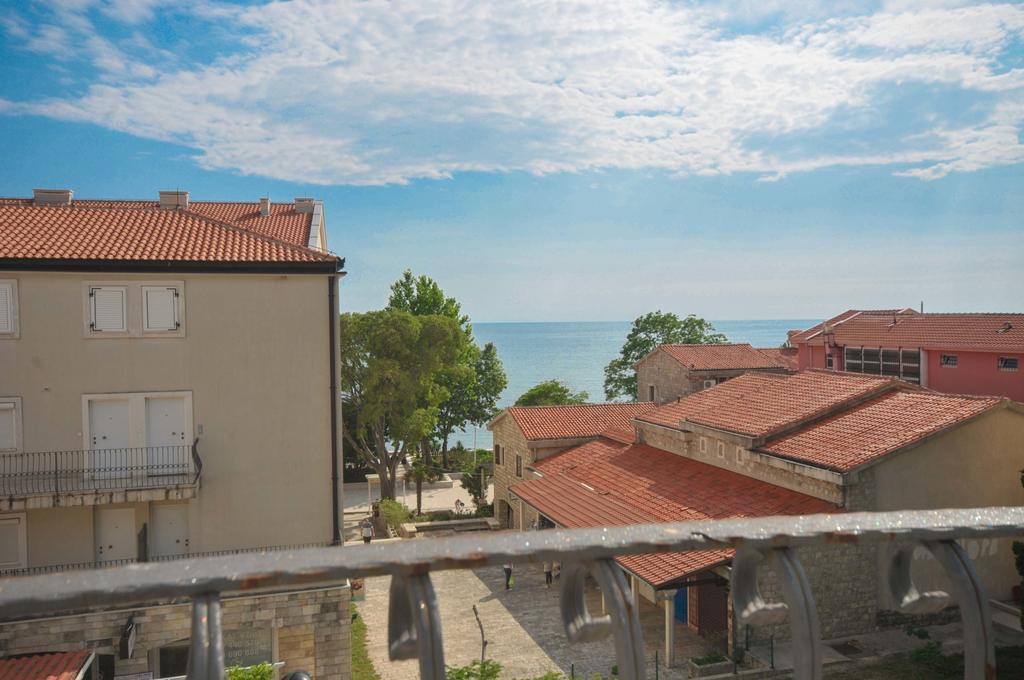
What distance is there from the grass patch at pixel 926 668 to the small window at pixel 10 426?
18.5 metres

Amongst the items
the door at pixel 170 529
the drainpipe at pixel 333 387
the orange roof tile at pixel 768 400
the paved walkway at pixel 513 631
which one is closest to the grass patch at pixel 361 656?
the paved walkway at pixel 513 631

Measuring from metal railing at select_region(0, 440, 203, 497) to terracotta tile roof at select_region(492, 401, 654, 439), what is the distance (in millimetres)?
16482

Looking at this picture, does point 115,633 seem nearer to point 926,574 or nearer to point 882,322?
point 926,574

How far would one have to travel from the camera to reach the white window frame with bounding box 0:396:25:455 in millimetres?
16797

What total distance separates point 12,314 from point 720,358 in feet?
97.3

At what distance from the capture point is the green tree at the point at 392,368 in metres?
35.1

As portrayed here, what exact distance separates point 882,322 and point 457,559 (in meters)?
38.6

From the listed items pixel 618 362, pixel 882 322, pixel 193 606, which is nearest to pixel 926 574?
pixel 193 606

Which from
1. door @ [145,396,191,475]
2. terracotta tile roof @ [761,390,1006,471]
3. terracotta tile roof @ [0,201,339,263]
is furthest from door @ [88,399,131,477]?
terracotta tile roof @ [761,390,1006,471]

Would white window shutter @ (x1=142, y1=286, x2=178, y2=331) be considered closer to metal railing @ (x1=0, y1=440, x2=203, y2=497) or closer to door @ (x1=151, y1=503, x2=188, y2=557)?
metal railing @ (x1=0, y1=440, x2=203, y2=497)

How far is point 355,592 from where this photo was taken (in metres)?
24.2

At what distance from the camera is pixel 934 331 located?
31906mm

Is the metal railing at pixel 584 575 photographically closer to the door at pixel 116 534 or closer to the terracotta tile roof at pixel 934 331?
the door at pixel 116 534

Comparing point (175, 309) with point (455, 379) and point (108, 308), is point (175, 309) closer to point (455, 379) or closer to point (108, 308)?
point (108, 308)
